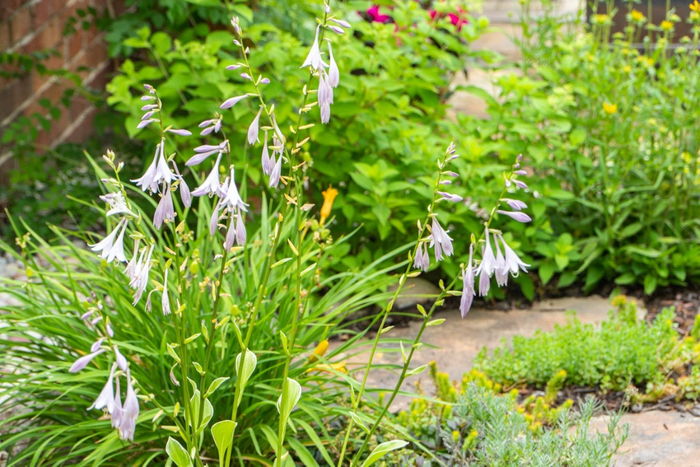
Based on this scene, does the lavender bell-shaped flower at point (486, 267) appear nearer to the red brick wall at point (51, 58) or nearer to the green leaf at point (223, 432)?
the green leaf at point (223, 432)

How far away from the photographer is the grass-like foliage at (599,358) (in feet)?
8.79

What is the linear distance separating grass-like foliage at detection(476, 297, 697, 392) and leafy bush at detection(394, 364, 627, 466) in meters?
0.20

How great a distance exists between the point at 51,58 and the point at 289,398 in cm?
373

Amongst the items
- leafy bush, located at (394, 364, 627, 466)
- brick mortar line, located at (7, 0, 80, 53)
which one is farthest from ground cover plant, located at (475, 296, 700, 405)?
brick mortar line, located at (7, 0, 80, 53)

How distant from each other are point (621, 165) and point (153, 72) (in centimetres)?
213

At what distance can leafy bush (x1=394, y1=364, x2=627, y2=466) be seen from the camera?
194 centimetres

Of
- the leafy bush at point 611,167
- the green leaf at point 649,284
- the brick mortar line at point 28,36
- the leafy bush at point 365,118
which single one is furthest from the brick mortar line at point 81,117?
the green leaf at point 649,284

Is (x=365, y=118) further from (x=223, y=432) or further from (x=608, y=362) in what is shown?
(x=223, y=432)

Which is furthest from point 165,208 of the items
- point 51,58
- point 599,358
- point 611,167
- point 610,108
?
point 51,58

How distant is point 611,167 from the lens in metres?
3.73

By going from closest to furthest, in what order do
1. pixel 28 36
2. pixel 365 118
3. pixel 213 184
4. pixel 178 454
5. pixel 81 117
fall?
pixel 213 184 < pixel 178 454 < pixel 365 118 < pixel 28 36 < pixel 81 117

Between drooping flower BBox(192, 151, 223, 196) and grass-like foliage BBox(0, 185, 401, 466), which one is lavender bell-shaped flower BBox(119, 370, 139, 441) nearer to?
drooping flower BBox(192, 151, 223, 196)

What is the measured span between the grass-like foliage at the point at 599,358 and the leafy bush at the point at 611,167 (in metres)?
0.60

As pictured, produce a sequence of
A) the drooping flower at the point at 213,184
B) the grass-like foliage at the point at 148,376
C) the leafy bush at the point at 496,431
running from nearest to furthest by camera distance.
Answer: the drooping flower at the point at 213,184, the leafy bush at the point at 496,431, the grass-like foliage at the point at 148,376
